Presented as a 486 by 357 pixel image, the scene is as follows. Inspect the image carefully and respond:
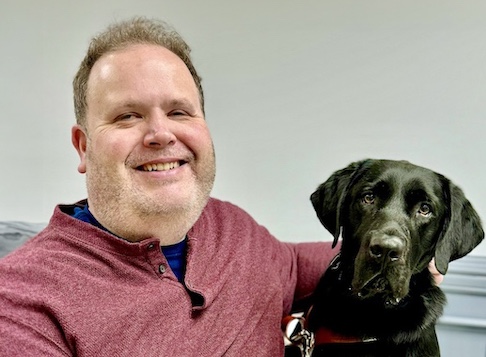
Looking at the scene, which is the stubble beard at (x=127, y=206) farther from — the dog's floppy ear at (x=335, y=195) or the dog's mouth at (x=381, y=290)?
the dog's mouth at (x=381, y=290)

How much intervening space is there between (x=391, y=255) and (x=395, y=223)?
3.1 inches

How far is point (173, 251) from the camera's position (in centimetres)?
128

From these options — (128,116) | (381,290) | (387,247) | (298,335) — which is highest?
(128,116)

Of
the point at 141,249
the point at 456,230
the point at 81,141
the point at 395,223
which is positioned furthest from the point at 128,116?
the point at 456,230

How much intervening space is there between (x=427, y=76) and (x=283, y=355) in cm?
101

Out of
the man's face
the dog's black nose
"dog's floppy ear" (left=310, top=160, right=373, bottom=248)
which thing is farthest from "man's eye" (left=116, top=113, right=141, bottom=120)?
the dog's black nose

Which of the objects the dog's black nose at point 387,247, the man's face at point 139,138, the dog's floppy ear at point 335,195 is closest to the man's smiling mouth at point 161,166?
the man's face at point 139,138

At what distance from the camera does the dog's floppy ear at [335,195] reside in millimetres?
1234

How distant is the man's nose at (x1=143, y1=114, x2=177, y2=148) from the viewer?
1.20m

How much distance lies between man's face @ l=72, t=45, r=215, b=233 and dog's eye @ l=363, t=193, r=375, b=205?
42cm

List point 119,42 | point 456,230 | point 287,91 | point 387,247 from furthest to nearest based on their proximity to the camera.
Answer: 1. point 287,91
2. point 119,42
3. point 456,230
4. point 387,247

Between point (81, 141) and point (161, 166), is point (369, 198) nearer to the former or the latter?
point (161, 166)

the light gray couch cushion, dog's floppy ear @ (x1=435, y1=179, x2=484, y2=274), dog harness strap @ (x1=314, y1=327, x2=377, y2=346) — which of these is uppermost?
dog's floppy ear @ (x1=435, y1=179, x2=484, y2=274)

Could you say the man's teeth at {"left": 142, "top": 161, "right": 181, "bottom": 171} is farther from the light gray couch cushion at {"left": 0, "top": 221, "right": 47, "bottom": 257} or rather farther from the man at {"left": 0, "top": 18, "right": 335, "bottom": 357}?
the light gray couch cushion at {"left": 0, "top": 221, "right": 47, "bottom": 257}
